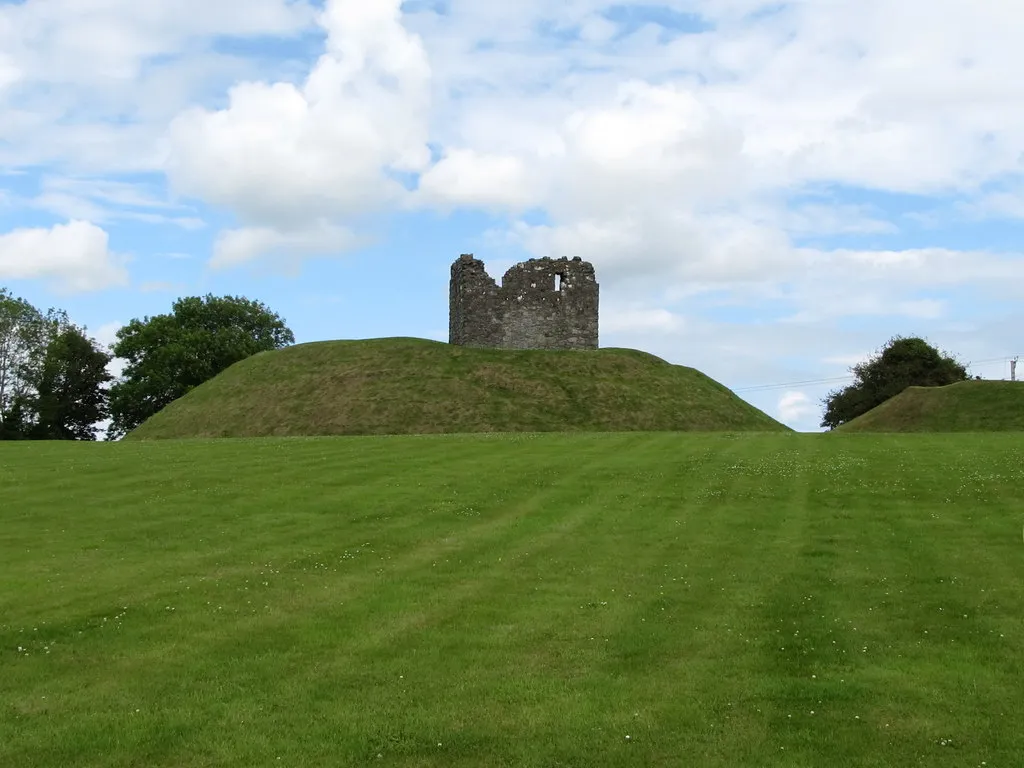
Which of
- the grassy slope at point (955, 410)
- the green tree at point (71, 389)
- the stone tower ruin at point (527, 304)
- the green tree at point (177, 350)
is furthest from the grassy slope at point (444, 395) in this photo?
the green tree at point (71, 389)

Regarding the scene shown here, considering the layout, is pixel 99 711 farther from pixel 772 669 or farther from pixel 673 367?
pixel 673 367

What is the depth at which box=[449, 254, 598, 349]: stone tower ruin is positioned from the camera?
7725cm

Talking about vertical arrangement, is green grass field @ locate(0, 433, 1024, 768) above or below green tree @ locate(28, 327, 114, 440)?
below

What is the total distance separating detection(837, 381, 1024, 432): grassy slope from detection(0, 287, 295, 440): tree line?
63814 millimetres

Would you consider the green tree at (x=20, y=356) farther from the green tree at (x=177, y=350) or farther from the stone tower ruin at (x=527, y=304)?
the stone tower ruin at (x=527, y=304)

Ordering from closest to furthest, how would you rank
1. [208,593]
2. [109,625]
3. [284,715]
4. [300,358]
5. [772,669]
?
[284,715], [772,669], [109,625], [208,593], [300,358]

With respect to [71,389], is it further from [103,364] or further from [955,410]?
[955,410]

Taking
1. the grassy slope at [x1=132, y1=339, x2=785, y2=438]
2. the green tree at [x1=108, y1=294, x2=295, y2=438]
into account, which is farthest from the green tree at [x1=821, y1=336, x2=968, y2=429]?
the green tree at [x1=108, y1=294, x2=295, y2=438]

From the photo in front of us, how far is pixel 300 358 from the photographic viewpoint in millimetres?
75750

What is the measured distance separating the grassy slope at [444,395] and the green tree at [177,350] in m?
22.9

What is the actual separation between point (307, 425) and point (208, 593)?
46.5m

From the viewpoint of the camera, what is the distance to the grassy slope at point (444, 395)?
63219mm

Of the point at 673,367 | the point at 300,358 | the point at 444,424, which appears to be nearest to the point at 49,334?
the point at 300,358

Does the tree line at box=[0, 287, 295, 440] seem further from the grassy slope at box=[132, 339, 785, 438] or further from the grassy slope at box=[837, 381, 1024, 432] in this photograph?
the grassy slope at box=[837, 381, 1024, 432]
